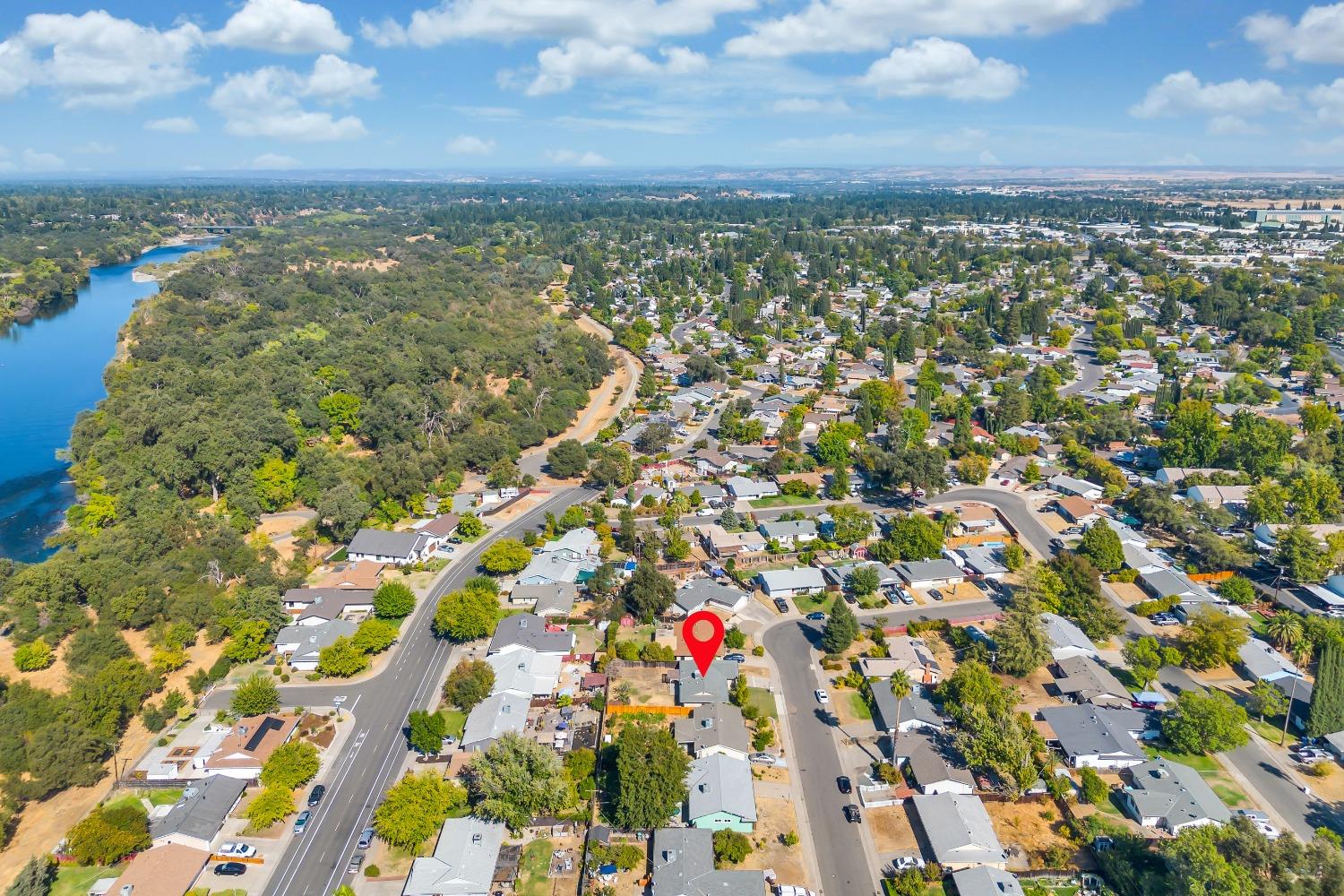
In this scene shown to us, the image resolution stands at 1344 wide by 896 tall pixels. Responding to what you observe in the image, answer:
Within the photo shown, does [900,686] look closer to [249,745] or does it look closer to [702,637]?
[702,637]

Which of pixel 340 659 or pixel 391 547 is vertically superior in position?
pixel 391 547

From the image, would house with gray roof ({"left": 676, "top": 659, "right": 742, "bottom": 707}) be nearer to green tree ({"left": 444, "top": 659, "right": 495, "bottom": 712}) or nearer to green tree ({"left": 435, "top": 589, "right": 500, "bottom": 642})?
green tree ({"left": 444, "top": 659, "right": 495, "bottom": 712})

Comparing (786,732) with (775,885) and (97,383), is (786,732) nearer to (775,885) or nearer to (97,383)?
(775,885)

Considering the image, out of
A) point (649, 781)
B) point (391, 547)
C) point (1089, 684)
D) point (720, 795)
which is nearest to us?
point (649, 781)

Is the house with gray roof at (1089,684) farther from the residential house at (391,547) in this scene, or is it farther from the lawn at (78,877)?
the lawn at (78,877)

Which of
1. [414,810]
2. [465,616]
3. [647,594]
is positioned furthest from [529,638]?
[414,810]

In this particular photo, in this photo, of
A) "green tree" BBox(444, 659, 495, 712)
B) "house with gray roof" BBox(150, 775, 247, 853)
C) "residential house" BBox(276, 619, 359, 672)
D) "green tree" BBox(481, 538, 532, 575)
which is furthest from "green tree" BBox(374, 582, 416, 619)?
"house with gray roof" BBox(150, 775, 247, 853)
